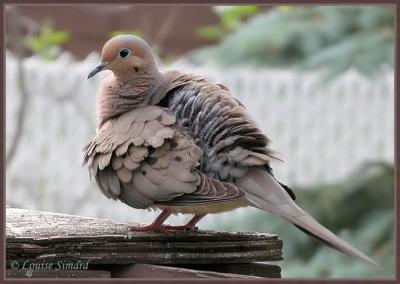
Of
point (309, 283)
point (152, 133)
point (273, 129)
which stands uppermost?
point (273, 129)

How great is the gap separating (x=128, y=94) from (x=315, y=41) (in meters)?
3.54

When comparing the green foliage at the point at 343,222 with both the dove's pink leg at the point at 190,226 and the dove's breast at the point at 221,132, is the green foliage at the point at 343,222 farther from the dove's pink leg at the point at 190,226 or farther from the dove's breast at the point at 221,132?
the dove's breast at the point at 221,132

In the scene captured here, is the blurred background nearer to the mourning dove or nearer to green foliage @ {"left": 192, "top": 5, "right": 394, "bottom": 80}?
green foliage @ {"left": 192, "top": 5, "right": 394, "bottom": 80}

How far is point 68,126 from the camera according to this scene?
23.4 ft

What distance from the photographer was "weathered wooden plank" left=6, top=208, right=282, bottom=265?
7.21 feet

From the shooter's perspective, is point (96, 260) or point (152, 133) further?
point (152, 133)

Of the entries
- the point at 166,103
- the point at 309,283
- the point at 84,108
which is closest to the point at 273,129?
the point at 84,108

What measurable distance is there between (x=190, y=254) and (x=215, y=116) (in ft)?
1.04

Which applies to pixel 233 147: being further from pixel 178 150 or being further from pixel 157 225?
pixel 157 225

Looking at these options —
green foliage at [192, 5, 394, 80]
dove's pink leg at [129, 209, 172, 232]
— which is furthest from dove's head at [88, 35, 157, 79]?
green foliage at [192, 5, 394, 80]

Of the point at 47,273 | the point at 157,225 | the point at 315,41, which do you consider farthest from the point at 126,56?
the point at 315,41

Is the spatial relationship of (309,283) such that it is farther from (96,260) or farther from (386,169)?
(386,169)

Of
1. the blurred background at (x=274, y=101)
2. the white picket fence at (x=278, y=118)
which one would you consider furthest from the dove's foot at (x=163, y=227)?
the white picket fence at (x=278, y=118)

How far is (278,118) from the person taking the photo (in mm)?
7289
